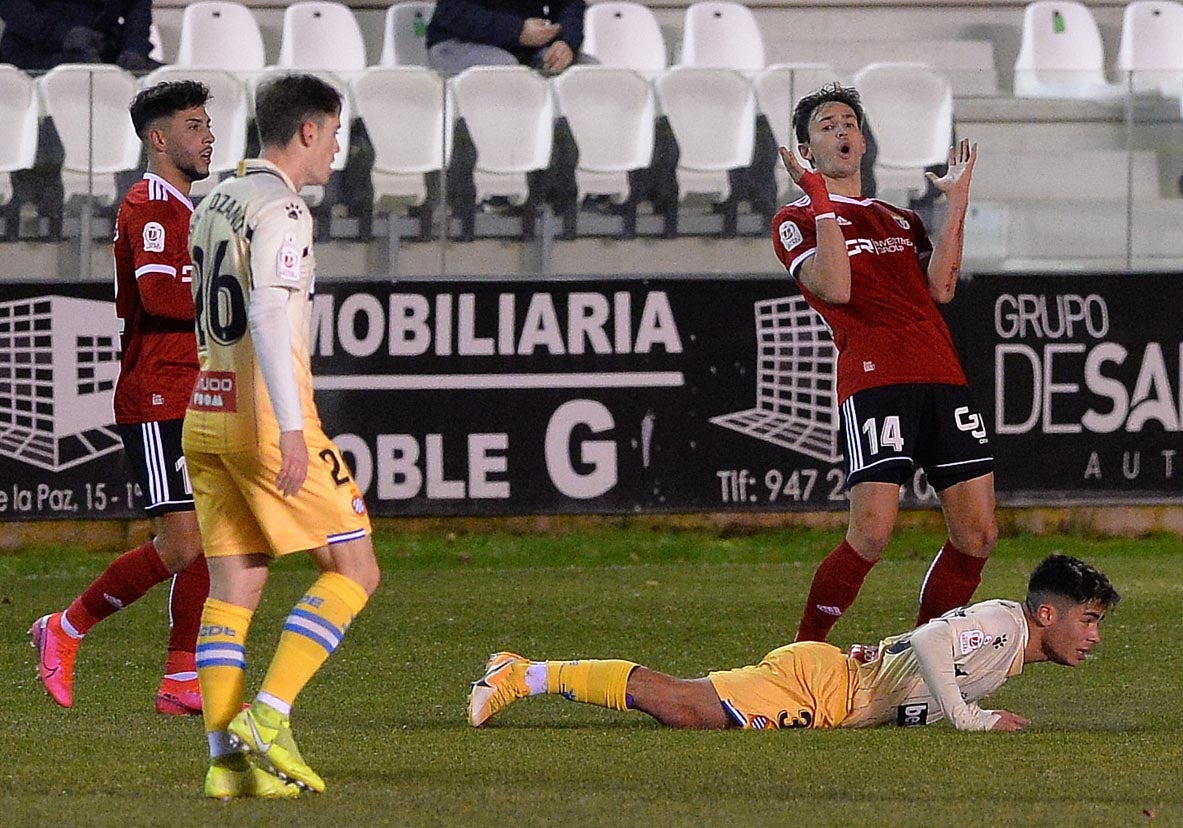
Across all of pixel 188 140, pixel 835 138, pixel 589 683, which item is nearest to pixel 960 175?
pixel 835 138

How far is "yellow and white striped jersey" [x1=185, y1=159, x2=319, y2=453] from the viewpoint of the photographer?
444 centimetres

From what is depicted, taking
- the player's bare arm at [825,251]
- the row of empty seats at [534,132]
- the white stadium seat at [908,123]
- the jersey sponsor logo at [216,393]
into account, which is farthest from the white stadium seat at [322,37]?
the jersey sponsor logo at [216,393]

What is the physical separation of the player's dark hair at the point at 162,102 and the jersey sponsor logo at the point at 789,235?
1885 mm

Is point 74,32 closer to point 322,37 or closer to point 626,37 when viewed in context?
point 322,37

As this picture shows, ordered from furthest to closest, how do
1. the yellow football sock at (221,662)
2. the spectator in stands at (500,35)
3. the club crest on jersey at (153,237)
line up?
the spectator in stands at (500,35)
the club crest on jersey at (153,237)
the yellow football sock at (221,662)

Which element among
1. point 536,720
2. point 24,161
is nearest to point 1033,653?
point 536,720

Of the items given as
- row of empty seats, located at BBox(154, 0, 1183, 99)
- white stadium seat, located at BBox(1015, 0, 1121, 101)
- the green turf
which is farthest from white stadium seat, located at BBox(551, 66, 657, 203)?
white stadium seat, located at BBox(1015, 0, 1121, 101)

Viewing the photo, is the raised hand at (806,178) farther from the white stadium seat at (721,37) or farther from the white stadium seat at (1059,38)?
the white stadium seat at (1059,38)

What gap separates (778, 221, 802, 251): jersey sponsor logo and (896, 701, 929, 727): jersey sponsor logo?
1615mm

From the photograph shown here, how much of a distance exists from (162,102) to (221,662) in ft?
7.48

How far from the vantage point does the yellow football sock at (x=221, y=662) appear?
180 inches

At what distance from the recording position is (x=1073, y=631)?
5645 mm

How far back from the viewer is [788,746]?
17.8ft

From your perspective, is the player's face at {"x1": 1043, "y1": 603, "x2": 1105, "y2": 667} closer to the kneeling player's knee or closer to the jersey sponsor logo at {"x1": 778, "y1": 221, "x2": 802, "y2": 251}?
the kneeling player's knee
